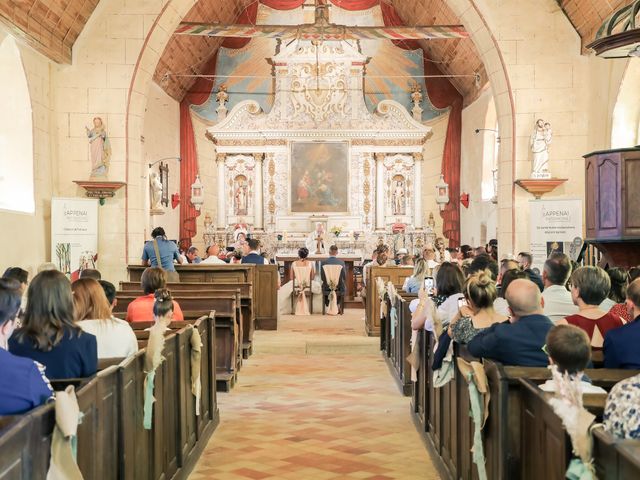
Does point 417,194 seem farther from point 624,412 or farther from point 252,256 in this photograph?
point 624,412

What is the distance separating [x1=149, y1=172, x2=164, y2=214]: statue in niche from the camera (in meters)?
18.3

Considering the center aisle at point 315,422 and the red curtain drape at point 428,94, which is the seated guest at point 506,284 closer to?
the center aisle at point 315,422

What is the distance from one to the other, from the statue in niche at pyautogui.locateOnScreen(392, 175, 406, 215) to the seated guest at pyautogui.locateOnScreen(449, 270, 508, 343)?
17.1 meters

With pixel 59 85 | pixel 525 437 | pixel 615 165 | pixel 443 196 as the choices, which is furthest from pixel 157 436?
pixel 443 196

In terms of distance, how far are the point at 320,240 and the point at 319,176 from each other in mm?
2827

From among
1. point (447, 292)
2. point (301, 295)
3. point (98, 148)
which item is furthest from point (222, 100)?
point (447, 292)

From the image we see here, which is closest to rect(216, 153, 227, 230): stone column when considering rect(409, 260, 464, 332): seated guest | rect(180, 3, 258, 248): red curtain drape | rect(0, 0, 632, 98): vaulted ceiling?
rect(180, 3, 258, 248): red curtain drape

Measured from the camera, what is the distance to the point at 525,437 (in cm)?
335

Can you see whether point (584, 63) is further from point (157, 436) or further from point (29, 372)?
point (29, 372)

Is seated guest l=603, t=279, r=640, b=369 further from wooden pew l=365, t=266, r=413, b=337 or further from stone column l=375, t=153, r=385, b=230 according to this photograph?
stone column l=375, t=153, r=385, b=230

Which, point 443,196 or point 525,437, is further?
point 443,196

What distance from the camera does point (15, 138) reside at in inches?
462

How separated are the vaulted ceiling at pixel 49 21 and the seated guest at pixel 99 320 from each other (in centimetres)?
734

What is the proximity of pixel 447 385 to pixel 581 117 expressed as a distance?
838 cm
